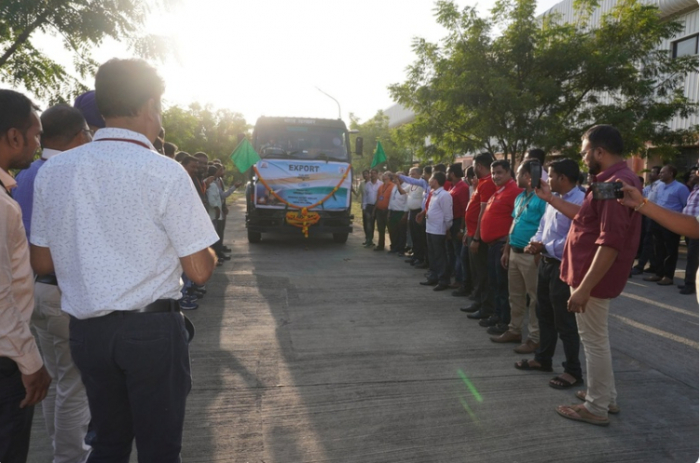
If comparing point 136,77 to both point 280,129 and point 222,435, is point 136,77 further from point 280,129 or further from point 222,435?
point 280,129

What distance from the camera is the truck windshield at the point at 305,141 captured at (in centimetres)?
1235

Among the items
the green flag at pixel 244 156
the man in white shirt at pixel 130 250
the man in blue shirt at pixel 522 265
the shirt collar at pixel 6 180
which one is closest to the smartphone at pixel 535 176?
the man in blue shirt at pixel 522 265

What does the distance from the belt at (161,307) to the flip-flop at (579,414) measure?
2926 mm

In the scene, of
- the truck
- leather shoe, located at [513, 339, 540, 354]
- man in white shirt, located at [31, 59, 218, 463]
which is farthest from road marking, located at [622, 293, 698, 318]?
man in white shirt, located at [31, 59, 218, 463]

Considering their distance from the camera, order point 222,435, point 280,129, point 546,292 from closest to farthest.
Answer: point 222,435
point 546,292
point 280,129

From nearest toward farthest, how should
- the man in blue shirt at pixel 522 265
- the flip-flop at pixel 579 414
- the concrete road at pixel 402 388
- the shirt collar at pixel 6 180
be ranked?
the shirt collar at pixel 6 180 → the concrete road at pixel 402 388 → the flip-flop at pixel 579 414 → the man in blue shirt at pixel 522 265

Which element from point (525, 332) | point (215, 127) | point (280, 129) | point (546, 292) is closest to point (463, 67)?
point (280, 129)

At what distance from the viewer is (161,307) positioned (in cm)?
201

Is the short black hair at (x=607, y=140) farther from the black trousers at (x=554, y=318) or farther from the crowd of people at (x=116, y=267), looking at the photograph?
the crowd of people at (x=116, y=267)

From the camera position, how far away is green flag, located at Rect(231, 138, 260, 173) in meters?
11.7

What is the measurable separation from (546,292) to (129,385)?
3493mm

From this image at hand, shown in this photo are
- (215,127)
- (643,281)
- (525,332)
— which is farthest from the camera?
(215,127)

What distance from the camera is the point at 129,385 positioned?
6.54 feet

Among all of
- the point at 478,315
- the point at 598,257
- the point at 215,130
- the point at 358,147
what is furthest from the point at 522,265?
the point at 215,130
